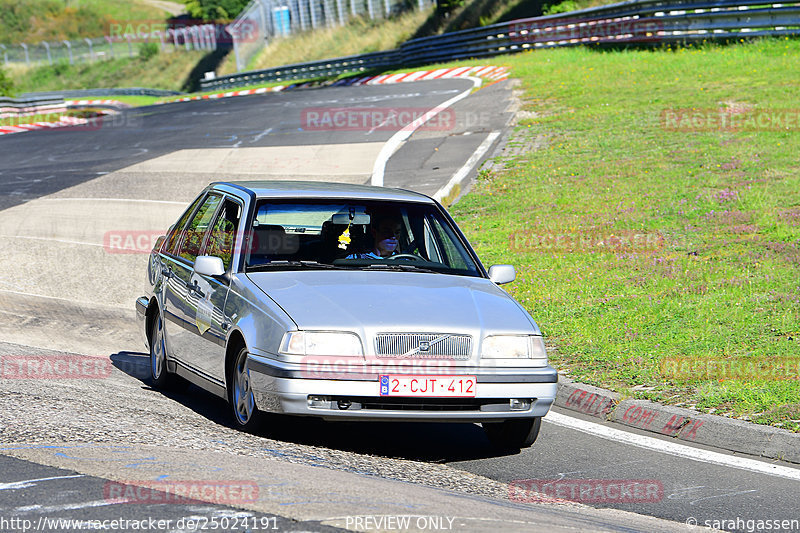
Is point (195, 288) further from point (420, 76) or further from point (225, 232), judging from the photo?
point (420, 76)

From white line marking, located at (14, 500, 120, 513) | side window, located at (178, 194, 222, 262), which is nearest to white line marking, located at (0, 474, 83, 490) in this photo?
white line marking, located at (14, 500, 120, 513)

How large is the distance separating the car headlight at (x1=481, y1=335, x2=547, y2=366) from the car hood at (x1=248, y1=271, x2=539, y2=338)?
0.05 meters

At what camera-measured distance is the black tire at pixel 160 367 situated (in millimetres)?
8258

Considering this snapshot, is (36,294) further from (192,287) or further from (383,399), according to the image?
(383,399)

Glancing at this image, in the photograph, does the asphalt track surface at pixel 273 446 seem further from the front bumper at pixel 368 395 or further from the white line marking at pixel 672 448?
the front bumper at pixel 368 395

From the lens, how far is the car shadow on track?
659 centimetres

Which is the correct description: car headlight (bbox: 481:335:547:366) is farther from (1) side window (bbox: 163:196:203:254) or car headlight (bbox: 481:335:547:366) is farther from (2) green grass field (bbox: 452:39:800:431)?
(1) side window (bbox: 163:196:203:254)

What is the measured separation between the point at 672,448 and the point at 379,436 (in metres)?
1.94

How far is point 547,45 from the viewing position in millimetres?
37219

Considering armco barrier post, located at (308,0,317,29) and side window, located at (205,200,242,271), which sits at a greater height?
armco barrier post, located at (308,0,317,29)

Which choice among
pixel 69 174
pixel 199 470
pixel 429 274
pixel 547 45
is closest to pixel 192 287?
pixel 429 274

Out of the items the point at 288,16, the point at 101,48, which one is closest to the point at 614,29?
the point at 288,16

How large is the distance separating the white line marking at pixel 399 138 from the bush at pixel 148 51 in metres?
65.1

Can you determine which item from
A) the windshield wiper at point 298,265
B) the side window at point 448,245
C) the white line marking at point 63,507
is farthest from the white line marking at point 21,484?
the side window at point 448,245
